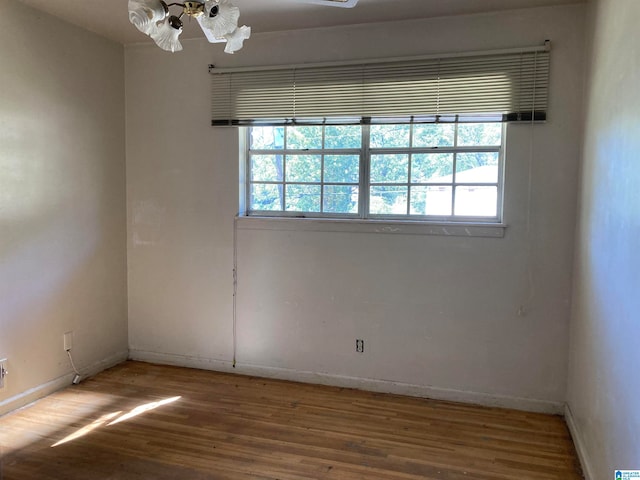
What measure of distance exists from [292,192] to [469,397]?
1956 millimetres

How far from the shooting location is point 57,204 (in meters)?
3.27

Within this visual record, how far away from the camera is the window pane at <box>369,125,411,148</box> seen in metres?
3.31

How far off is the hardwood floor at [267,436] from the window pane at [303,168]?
1570 millimetres

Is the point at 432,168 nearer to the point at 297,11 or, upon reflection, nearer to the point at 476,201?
the point at 476,201

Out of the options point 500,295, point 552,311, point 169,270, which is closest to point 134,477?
point 169,270

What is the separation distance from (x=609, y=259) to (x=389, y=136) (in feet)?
5.55

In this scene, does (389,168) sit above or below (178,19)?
below

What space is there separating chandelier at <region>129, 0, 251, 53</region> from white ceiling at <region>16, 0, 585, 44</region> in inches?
39.9

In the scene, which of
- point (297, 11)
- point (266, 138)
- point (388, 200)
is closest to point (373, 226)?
point (388, 200)

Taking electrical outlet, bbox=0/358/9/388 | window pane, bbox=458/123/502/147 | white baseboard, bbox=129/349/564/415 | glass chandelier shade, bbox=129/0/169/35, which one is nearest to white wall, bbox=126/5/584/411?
white baseboard, bbox=129/349/564/415

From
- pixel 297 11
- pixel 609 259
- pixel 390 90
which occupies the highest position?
pixel 297 11

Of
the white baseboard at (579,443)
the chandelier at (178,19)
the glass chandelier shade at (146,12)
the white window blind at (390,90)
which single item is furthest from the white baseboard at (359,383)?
the glass chandelier shade at (146,12)

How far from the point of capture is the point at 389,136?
335 centimetres

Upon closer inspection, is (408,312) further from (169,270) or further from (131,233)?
(131,233)
